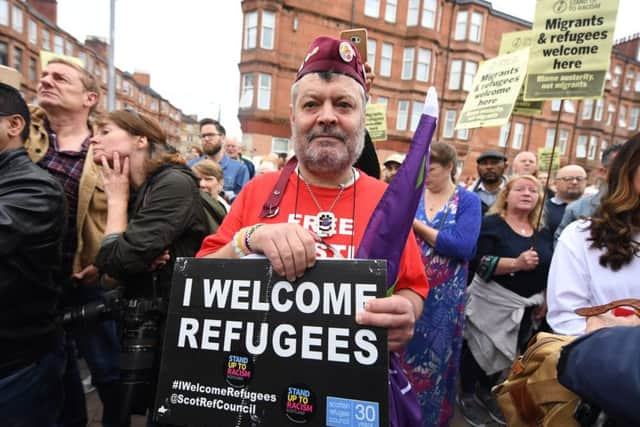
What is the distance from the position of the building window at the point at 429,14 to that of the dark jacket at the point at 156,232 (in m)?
22.8

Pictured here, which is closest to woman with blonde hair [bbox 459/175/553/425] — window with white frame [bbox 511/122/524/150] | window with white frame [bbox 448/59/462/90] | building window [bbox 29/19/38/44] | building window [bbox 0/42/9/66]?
window with white frame [bbox 448/59/462/90]

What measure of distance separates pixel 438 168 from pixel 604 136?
32.9 meters

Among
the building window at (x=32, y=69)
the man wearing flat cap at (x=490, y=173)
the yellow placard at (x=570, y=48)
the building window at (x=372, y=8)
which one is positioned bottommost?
the man wearing flat cap at (x=490, y=173)

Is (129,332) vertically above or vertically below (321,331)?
below

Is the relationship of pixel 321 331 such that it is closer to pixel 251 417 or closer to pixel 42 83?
pixel 251 417

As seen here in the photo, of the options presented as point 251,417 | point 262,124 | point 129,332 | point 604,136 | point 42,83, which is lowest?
point 129,332

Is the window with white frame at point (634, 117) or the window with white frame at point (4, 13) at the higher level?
the window with white frame at point (4, 13)

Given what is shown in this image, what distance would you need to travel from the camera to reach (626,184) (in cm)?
150

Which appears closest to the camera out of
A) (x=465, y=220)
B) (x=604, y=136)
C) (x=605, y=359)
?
(x=605, y=359)

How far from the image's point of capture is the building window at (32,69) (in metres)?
25.5

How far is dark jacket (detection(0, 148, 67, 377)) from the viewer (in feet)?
4.44

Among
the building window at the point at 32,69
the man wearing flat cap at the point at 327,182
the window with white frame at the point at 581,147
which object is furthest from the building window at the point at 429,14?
the building window at the point at 32,69

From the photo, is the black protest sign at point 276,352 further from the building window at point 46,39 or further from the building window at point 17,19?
the building window at point 46,39

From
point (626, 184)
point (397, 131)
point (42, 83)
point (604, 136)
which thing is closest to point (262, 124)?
point (397, 131)
